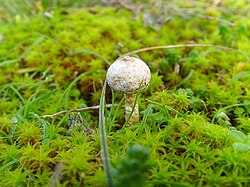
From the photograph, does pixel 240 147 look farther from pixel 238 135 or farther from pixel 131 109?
pixel 131 109

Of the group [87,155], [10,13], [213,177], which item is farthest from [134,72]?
[10,13]

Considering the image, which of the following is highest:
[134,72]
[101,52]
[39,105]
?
[134,72]

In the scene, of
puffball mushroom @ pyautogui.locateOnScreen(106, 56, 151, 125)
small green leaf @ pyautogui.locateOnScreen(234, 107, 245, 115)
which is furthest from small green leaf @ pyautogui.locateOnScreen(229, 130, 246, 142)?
puffball mushroom @ pyautogui.locateOnScreen(106, 56, 151, 125)

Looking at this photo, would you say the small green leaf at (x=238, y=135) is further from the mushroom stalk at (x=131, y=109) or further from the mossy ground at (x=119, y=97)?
the mushroom stalk at (x=131, y=109)

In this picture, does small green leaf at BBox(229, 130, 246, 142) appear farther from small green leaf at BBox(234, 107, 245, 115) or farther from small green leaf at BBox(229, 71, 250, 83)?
small green leaf at BBox(229, 71, 250, 83)

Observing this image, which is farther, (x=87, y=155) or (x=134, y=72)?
(x=134, y=72)

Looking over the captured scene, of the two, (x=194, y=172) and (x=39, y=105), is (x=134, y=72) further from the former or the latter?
(x=39, y=105)
